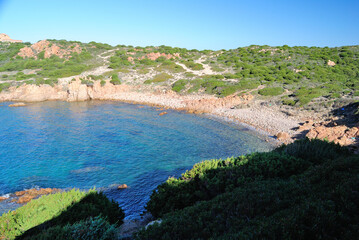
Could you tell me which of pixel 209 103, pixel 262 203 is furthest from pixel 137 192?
pixel 209 103

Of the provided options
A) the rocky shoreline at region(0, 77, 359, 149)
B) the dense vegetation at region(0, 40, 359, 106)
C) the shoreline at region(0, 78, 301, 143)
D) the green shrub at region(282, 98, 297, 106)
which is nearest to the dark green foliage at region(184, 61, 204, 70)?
the dense vegetation at region(0, 40, 359, 106)

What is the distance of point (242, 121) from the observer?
27.4 metres

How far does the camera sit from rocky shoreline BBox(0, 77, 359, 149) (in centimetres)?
2075

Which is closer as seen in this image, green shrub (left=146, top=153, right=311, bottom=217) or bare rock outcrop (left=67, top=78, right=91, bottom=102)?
green shrub (left=146, top=153, right=311, bottom=217)

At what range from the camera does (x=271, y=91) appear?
3431 cm

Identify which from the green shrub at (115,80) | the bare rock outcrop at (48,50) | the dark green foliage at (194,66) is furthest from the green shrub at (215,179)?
the bare rock outcrop at (48,50)

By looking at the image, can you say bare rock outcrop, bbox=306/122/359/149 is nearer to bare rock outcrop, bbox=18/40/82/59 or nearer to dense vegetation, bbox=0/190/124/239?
dense vegetation, bbox=0/190/124/239

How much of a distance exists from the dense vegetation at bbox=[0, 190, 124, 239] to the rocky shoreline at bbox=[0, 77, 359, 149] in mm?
16067

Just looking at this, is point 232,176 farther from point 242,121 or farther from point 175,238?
point 242,121

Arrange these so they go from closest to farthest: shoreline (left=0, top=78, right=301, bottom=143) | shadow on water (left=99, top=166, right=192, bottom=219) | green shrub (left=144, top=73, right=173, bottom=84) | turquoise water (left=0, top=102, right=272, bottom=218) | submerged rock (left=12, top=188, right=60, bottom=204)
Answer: shadow on water (left=99, top=166, right=192, bottom=219)
submerged rock (left=12, top=188, right=60, bottom=204)
turquoise water (left=0, top=102, right=272, bottom=218)
shoreline (left=0, top=78, right=301, bottom=143)
green shrub (left=144, top=73, right=173, bottom=84)

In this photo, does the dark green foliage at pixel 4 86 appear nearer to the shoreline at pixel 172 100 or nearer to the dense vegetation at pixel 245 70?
the shoreline at pixel 172 100

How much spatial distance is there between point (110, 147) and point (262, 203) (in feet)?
55.9

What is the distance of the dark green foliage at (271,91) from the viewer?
1337 inches

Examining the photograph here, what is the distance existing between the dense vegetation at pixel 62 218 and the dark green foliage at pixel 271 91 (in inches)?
1245
